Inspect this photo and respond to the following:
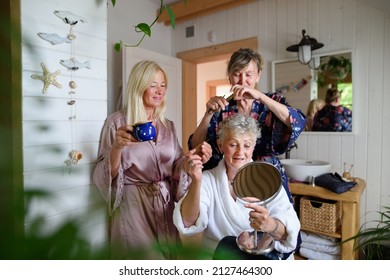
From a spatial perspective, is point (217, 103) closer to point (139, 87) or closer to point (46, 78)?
point (139, 87)

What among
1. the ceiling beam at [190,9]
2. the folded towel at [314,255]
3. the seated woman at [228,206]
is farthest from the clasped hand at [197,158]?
the folded towel at [314,255]

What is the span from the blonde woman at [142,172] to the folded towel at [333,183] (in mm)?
788

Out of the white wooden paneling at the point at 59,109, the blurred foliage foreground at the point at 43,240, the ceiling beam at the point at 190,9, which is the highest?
the ceiling beam at the point at 190,9

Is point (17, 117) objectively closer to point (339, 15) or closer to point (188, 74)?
point (188, 74)

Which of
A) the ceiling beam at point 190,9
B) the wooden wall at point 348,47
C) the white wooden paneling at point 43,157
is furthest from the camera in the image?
the wooden wall at point 348,47

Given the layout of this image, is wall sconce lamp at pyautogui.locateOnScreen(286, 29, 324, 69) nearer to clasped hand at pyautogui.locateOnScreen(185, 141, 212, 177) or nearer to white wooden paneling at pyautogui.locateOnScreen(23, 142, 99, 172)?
clasped hand at pyautogui.locateOnScreen(185, 141, 212, 177)

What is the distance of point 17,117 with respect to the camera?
460 mm

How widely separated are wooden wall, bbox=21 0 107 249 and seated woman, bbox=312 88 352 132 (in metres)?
1.10

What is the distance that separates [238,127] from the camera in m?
0.53

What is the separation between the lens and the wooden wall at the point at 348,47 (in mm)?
1003

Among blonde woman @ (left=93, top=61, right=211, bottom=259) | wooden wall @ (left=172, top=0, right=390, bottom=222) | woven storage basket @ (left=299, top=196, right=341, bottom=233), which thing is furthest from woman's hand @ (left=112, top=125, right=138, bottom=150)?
woven storage basket @ (left=299, top=196, right=341, bottom=233)

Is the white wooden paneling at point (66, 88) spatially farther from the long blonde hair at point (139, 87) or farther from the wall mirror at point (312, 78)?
the wall mirror at point (312, 78)

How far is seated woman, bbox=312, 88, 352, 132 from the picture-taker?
1.24m

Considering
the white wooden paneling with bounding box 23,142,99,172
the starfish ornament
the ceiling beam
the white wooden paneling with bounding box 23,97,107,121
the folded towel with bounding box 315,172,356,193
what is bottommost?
the folded towel with bounding box 315,172,356,193
